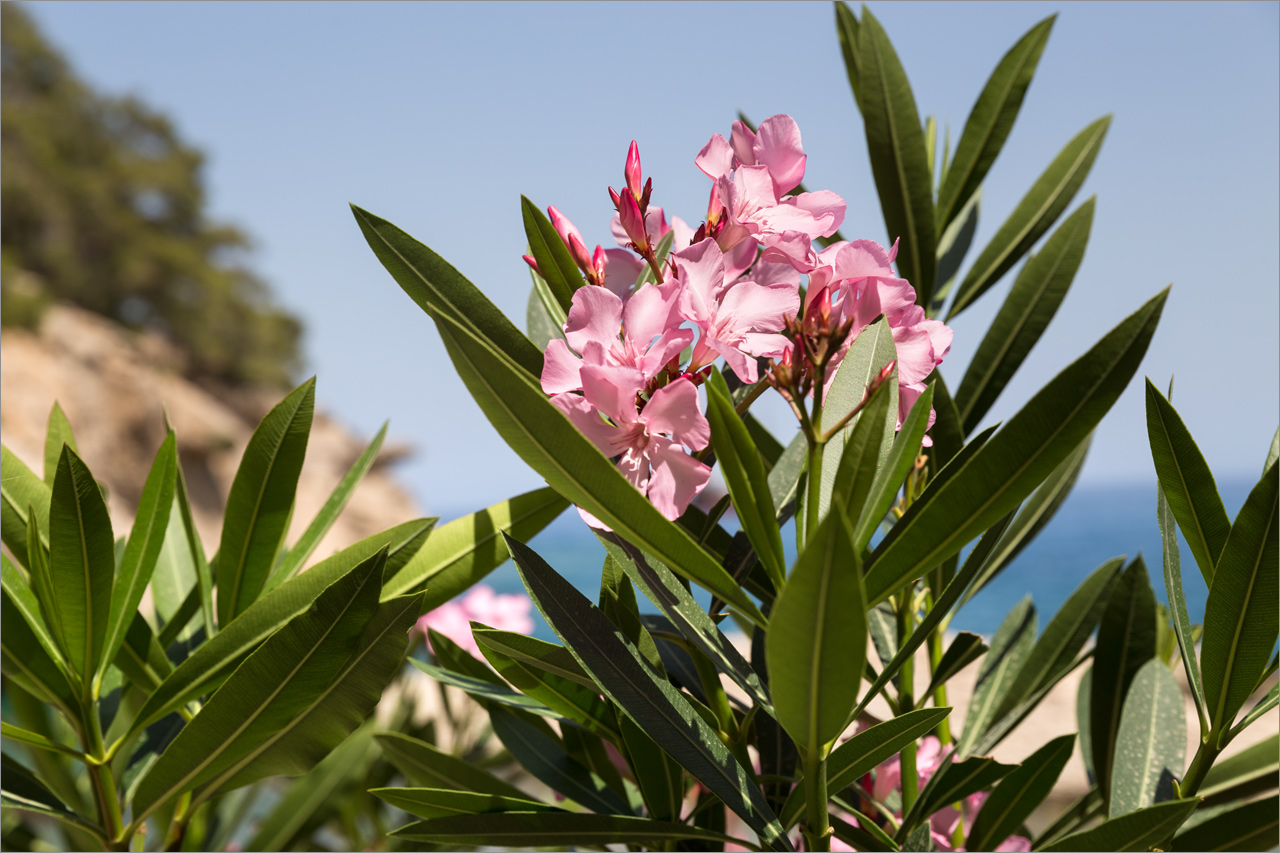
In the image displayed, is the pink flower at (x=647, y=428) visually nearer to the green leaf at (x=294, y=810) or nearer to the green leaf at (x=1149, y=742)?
the green leaf at (x=1149, y=742)

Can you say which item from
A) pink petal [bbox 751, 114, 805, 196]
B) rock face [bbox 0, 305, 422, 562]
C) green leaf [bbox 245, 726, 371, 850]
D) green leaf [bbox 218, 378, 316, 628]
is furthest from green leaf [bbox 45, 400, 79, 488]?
rock face [bbox 0, 305, 422, 562]

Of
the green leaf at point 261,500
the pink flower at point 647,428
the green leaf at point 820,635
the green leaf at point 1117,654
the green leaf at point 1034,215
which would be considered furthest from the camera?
the green leaf at point 1034,215

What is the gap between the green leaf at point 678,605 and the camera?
43 centimetres

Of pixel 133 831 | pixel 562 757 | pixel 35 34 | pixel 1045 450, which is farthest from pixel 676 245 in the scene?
pixel 35 34

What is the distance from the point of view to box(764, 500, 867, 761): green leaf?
0.31 m

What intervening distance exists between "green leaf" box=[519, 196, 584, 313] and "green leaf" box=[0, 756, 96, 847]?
0.52 metres

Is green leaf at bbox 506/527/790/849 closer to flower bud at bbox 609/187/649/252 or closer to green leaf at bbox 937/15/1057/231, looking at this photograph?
flower bud at bbox 609/187/649/252

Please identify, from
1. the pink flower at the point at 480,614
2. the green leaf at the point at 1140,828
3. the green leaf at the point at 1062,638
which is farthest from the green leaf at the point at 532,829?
the pink flower at the point at 480,614

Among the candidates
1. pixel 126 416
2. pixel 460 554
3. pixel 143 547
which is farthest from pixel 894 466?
pixel 126 416

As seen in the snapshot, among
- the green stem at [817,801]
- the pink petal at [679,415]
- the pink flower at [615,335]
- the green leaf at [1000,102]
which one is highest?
the green leaf at [1000,102]

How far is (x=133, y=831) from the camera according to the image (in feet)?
1.98

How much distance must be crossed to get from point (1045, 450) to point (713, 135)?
280 mm

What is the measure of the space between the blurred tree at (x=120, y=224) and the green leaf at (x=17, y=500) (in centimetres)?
1540

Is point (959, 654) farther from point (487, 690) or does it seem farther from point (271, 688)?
point (271, 688)
